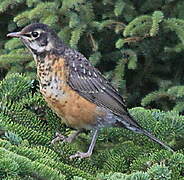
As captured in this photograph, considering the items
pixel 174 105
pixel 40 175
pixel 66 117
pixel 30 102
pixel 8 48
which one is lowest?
pixel 174 105

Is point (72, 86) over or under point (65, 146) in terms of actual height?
under

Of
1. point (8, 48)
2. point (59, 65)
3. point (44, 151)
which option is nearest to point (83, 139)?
point (59, 65)

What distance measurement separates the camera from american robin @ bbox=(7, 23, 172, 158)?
15.6ft

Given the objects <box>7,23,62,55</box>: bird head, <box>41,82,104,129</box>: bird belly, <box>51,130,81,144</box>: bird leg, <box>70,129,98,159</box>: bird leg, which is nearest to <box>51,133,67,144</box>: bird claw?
<box>51,130,81,144</box>: bird leg

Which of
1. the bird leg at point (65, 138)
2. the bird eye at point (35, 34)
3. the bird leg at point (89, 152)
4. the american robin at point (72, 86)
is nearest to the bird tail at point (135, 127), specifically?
the american robin at point (72, 86)

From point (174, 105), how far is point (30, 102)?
267 centimetres

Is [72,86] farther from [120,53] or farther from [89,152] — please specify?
[120,53]

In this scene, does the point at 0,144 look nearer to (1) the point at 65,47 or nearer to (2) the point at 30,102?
(2) the point at 30,102

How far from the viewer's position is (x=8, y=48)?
6699 mm

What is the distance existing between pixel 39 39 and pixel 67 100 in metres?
0.61

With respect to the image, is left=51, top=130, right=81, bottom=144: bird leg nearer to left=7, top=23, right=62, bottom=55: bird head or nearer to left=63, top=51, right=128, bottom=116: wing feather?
left=63, top=51, right=128, bottom=116: wing feather

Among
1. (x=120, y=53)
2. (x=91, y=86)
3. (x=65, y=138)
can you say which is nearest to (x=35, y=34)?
(x=91, y=86)

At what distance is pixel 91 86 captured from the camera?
16.6 ft

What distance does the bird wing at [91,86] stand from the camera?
195 inches
